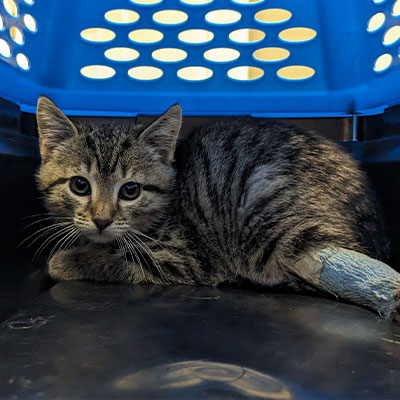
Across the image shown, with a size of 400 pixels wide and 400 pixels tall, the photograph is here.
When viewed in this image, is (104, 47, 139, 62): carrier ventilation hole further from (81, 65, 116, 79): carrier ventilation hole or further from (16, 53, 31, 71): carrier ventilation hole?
(16, 53, 31, 71): carrier ventilation hole

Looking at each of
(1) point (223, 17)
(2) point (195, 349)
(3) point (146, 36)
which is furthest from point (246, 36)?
(2) point (195, 349)

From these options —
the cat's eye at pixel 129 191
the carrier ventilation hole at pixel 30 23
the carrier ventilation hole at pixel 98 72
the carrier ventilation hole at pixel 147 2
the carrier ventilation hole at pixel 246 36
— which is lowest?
the cat's eye at pixel 129 191

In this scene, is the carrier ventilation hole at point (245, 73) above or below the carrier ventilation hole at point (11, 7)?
below

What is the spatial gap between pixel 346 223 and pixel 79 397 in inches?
37.0

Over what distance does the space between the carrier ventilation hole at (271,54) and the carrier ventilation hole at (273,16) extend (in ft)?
0.38

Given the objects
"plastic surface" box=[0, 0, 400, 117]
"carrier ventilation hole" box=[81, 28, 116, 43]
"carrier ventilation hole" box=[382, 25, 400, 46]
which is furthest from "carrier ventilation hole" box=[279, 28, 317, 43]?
"carrier ventilation hole" box=[81, 28, 116, 43]

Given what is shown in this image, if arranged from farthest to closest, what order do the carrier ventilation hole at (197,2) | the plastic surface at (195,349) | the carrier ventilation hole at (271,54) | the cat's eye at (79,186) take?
the carrier ventilation hole at (271,54), the carrier ventilation hole at (197,2), the cat's eye at (79,186), the plastic surface at (195,349)

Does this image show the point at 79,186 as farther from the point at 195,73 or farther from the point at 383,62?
the point at 383,62

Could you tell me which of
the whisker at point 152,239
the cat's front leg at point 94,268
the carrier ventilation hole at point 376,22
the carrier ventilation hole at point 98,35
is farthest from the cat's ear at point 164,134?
the carrier ventilation hole at point 376,22

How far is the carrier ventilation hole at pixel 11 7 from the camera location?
1.48m

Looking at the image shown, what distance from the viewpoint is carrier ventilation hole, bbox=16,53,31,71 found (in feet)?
5.35

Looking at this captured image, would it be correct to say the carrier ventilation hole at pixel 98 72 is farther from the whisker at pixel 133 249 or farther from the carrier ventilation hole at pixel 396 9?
the carrier ventilation hole at pixel 396 9

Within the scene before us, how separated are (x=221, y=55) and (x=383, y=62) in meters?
0.63

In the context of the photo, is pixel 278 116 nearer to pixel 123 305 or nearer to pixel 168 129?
pixel 168 129
